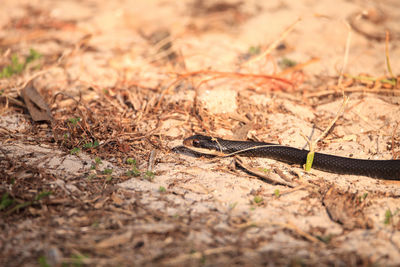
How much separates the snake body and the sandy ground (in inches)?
4.3

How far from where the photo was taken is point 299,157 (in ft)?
13.2

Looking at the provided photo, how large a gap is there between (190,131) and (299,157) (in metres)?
1.52

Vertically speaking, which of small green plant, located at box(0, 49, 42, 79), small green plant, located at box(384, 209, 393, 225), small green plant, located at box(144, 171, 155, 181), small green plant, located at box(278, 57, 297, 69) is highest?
small green plant, located at box(278, 57, 297, 69)

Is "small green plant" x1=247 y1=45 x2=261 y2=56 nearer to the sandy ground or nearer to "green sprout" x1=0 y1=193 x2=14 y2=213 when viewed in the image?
the sandy ground

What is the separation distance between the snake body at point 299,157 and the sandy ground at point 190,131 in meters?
0.11

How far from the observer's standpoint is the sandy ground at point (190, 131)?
2.61 metres

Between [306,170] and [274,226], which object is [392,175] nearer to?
[306,170]

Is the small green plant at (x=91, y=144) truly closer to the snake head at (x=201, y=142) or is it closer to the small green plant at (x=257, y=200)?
the snake head at (x=201, y=142)

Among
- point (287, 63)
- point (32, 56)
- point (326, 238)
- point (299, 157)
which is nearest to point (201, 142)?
point (299, 157)

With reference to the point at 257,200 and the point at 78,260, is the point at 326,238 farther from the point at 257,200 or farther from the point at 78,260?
the point at 78,260

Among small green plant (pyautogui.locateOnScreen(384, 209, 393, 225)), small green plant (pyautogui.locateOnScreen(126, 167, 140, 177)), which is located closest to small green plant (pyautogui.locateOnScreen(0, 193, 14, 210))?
small green plant (pyautogui.locateOnScreen(126, 167, 140, 177))

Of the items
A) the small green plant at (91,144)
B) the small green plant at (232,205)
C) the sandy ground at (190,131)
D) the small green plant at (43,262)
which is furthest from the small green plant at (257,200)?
the small green plant at (91,144)

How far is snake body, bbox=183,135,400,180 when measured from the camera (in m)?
3.73

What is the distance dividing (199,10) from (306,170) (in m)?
5.88
